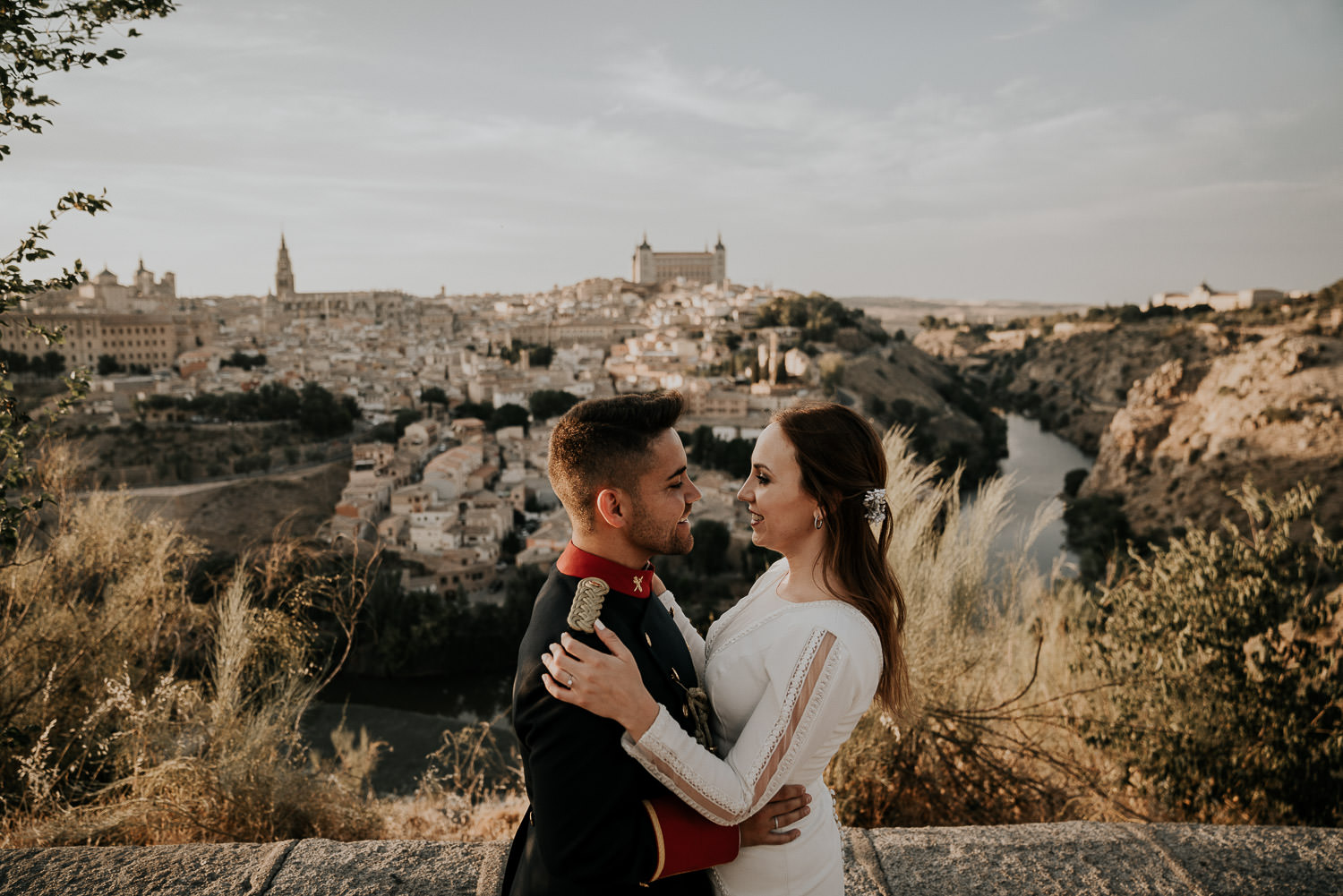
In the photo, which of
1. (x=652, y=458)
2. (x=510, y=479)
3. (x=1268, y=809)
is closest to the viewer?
(x=652, y=458)

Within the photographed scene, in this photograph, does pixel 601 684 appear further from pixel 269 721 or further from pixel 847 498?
pixel 269 721

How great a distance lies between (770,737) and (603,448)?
1.67ft

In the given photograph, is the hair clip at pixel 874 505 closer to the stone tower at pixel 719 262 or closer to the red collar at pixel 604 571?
the red collar at pixel 604 571

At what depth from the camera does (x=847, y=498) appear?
4.39 feet

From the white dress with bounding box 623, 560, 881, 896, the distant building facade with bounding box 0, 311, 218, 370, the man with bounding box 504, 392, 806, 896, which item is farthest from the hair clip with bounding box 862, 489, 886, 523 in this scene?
the distant building facade with bounding box 0, 311, 218, 370

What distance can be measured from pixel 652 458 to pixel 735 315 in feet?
185

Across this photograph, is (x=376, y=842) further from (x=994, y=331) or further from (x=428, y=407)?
(x=994, y=331)

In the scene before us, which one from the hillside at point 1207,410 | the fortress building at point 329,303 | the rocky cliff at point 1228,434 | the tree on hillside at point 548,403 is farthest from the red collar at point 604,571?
the fortress building at point 329,303

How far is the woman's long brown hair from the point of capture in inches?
52.0

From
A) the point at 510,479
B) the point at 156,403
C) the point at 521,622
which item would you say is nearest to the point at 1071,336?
the point at 510,479

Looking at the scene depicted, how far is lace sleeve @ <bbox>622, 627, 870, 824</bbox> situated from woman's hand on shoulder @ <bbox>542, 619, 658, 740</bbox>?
34 millimetres

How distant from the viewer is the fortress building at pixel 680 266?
8306 centimetres

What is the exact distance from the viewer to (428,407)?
41031 mm

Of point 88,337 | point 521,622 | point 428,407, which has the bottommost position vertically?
point 521,622
